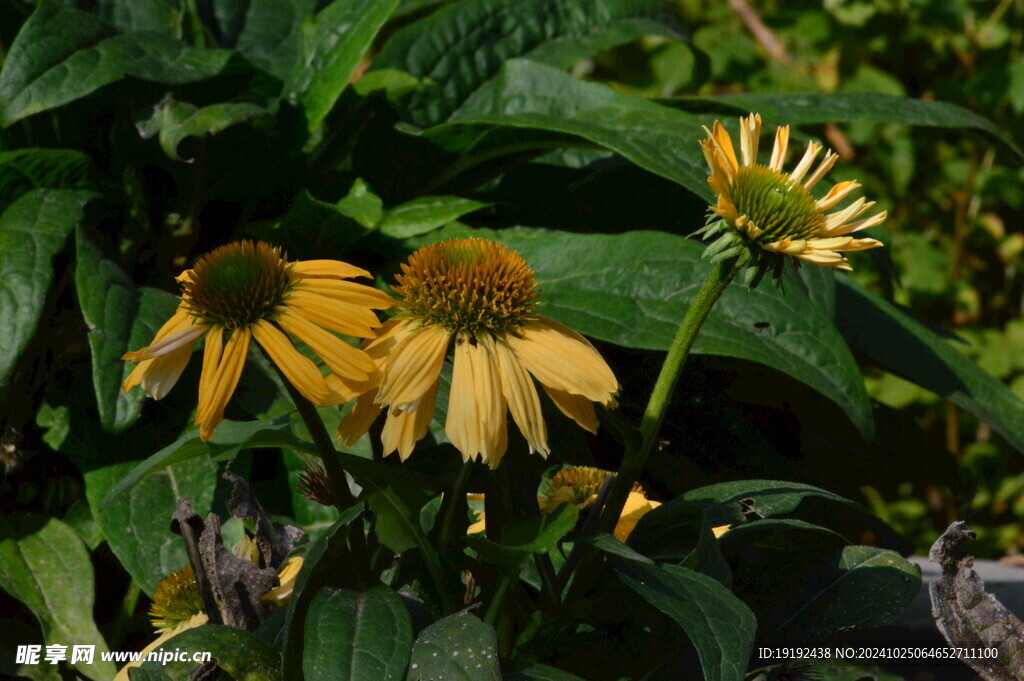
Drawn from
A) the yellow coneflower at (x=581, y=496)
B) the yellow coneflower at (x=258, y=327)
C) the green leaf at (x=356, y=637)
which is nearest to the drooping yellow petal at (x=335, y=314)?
the yellow coneflower at (x=258, y=327)

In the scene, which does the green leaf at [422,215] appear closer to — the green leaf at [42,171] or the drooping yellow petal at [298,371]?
the green leaf at [42,171]

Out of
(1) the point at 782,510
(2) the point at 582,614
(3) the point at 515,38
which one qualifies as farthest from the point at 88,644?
(3) the point at 515,38

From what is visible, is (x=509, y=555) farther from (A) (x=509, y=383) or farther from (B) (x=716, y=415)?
(B) (x=716, y=415)

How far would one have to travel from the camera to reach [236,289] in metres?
0.77

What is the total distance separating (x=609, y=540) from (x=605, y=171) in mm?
1036

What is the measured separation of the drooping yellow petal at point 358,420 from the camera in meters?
0.81

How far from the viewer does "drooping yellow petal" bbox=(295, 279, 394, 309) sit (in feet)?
2.64

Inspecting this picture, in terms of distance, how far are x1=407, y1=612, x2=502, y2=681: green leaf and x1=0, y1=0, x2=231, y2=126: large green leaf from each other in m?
0.92

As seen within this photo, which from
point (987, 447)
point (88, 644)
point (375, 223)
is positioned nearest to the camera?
point (88, 644)

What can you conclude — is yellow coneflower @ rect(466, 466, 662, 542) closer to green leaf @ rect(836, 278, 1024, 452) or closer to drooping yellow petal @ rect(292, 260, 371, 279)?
drooping yellow petal @ rect(292, 260, 371, 279)

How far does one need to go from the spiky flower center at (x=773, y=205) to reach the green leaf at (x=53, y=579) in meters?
0.91

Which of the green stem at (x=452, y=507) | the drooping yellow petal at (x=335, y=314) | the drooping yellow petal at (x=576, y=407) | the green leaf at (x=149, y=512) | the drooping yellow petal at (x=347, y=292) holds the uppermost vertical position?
the drooping yellow petal at (x=347, y=292)

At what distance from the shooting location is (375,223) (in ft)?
4.69

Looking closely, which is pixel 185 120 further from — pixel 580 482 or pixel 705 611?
pixel 705 611
